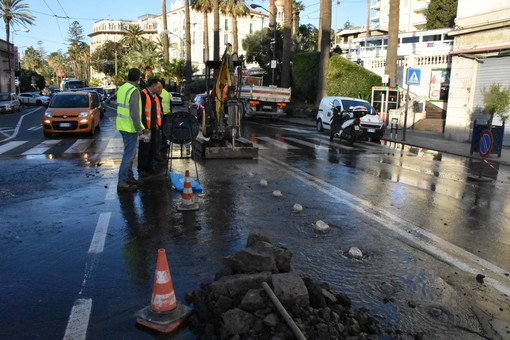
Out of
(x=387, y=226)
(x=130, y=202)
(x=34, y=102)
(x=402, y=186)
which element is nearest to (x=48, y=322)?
(x=130, y=202)

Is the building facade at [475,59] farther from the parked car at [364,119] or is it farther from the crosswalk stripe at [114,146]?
the crosswalk stripe at [114,146]

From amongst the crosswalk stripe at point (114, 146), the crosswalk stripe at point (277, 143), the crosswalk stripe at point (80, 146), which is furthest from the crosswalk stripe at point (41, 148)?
the crosswalk stripe at point (277, 143)

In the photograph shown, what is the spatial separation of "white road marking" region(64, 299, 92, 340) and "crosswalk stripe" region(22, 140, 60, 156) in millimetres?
9969

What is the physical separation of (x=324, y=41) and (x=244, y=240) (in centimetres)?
2711

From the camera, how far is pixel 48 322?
3.52 metres

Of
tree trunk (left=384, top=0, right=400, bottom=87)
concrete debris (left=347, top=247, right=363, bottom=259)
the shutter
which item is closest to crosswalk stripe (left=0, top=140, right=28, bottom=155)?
concrete debris (left=347, top=247, right=363, bottom=259)

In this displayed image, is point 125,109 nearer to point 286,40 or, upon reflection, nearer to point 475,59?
point 475,59

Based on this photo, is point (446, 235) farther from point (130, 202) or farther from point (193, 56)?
point (193, 56)

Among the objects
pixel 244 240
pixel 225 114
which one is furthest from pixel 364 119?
pixel 244 240

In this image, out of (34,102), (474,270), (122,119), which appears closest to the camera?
(474,270)

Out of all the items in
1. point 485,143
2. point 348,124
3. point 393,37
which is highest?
point 393,37

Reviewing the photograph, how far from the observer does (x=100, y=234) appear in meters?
5.65

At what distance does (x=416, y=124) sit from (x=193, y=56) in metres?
64.8

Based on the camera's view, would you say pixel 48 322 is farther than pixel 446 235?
No
